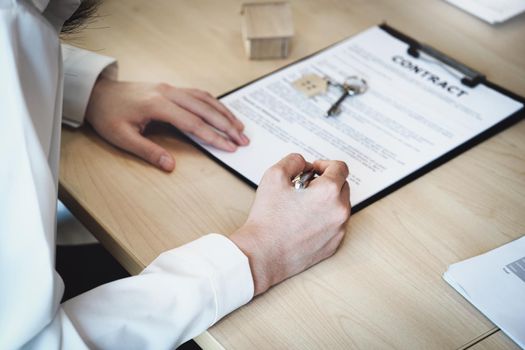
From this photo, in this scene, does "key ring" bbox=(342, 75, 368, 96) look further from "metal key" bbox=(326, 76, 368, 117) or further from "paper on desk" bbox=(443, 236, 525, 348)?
"paper on desk" bbox=(443, 236, 525, 348)

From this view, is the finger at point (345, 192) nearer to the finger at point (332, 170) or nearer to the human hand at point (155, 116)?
the finger at point (332, 170)

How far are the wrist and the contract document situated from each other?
13cm

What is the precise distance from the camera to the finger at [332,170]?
29.6 inches

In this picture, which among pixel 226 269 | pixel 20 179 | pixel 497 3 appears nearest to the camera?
pixel 20 179

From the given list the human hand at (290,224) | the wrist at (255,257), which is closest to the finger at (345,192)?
the human hand at (290,224)

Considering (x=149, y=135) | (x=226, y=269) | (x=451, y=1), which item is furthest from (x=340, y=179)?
(x=451, y=1)

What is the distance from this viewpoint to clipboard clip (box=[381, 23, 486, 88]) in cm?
99

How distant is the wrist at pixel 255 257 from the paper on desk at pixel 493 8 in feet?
2.62

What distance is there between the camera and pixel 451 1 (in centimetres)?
123

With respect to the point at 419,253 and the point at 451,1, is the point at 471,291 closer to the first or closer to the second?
the point at 419,253

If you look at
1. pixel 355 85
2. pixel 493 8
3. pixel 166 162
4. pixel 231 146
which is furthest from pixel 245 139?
pixel 493 8

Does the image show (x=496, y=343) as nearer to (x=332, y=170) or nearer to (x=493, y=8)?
(x=332, y=170)

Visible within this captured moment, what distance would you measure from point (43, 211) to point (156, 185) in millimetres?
251

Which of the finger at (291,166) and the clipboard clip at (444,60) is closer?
the finger at (291,166)
